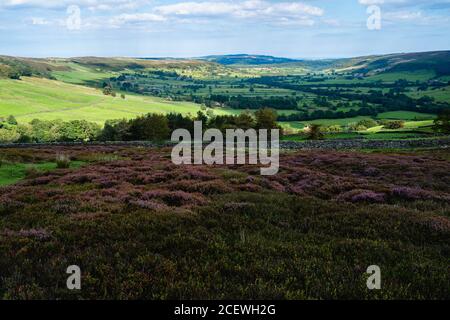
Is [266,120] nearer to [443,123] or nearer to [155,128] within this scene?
[155,128]

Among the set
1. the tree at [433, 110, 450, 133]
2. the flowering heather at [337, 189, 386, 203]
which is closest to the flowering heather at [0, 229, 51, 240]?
the flowering heather at [337, 189, 386, 203]

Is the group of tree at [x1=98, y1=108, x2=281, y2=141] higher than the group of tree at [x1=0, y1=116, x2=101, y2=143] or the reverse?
higher

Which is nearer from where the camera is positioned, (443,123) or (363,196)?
(363,196)

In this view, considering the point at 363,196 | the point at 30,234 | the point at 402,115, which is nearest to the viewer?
the point at 30,234

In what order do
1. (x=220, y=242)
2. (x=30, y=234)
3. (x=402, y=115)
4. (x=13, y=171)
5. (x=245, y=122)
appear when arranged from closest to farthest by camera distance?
(x=220, y=242) → (x=30, y=234) → (x=13, y=171) → (x=245, y=122) → (x=402, y=115)

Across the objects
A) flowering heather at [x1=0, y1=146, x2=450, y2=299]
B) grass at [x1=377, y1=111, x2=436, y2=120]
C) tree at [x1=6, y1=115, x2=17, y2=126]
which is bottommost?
tree at [x1=6, y1=115, x2=17, y2=126]

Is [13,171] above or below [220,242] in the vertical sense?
below

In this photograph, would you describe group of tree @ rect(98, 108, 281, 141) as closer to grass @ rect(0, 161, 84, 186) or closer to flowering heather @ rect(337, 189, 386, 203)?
grass @ rect(0, 161, 84, 186)

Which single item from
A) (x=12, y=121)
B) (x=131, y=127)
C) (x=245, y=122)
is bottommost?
(x=12, y=121)

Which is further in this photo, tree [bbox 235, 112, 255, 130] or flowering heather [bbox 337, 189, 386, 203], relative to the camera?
tree [bbox 235, 112, 255, 130]

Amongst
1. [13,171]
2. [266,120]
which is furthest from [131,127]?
[13,171]

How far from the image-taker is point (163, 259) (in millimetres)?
8664

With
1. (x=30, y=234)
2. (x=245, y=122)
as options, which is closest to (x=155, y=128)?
(x=245, y=122)

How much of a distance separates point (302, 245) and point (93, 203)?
8.04 meters
